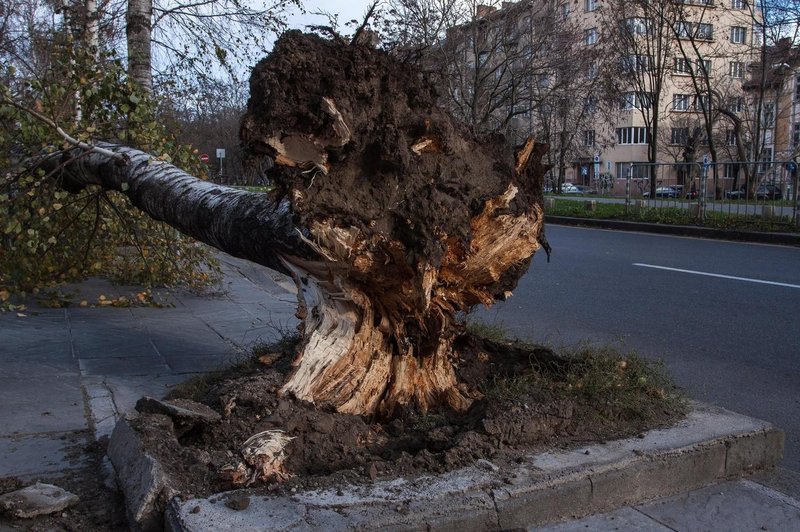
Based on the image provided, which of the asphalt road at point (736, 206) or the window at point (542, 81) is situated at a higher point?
the window at point (542, 81)

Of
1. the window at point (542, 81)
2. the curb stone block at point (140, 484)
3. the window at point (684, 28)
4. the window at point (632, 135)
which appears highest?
the window at point (684, 28)

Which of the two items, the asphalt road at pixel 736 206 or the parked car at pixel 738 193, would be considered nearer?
the asphalt road at pixel 736 206

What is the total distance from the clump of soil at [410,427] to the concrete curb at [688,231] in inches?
486

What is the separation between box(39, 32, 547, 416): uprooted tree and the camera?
2998 mm

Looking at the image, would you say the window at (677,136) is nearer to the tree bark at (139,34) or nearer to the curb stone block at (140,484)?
the tree bark at (139,34)

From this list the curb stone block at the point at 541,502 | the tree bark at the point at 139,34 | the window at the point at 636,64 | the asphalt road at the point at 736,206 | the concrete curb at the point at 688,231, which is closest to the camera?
the curb stone block at the point at 541,502

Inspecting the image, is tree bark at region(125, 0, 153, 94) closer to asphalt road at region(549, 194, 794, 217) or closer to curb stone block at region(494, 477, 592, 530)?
curb stone block at region(494, 477, 592, 530)

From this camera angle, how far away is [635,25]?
103 ft

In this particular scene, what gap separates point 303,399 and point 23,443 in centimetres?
147

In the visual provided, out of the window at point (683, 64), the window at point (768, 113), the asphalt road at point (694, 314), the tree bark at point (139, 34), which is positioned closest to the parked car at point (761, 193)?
the asphalt road at point (694, 314)

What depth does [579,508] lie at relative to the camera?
2.83 m

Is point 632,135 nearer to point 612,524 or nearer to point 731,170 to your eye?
point 731,170

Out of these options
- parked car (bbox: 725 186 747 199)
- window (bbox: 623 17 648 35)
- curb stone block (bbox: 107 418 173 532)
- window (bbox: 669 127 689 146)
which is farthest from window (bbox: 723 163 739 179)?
window (bbox: 669 127 689 146)

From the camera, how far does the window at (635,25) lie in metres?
28.9
